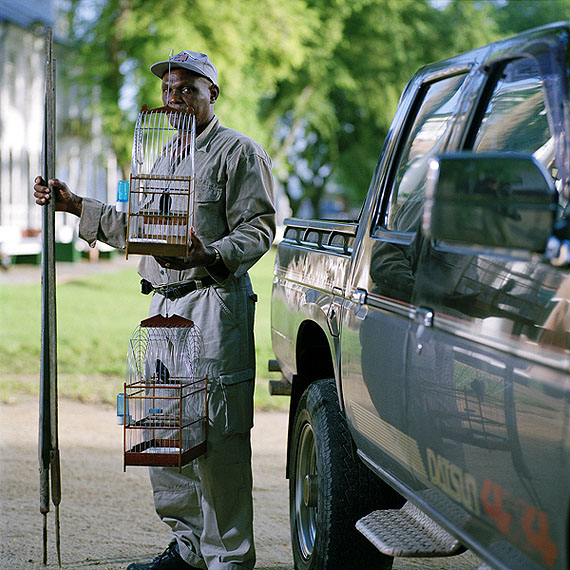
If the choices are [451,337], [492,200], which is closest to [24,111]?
[451,337]

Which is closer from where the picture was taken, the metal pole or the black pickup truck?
the black pickup truck

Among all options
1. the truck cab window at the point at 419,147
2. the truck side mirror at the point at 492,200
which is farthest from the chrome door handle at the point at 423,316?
the truck side mirror at the point at 492,200

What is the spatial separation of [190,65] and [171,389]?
146 cm

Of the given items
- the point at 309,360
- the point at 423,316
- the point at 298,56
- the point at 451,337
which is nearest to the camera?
the point at 451,337

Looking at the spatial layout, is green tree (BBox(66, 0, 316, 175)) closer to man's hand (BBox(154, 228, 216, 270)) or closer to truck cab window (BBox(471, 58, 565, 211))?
man's hand (BBox(154, 228, 216, 270))

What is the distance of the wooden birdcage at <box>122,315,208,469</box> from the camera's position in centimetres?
429

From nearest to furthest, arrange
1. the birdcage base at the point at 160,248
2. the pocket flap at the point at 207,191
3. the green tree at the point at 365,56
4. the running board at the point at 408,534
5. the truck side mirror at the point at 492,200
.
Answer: the truck side mirror at the point at 492,200 → the running board at the point at 408,534 → the birdcage base at the point at 160,248 → the pocket flap at the point at 207,191 → the green tree at the point at 365,56

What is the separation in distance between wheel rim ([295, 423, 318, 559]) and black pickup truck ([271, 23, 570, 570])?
13 millimetres

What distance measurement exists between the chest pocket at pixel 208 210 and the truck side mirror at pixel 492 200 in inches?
92.2

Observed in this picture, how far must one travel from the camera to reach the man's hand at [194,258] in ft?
13.2

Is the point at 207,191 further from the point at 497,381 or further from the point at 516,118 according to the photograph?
the point at 497,381

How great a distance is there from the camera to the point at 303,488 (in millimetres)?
4609

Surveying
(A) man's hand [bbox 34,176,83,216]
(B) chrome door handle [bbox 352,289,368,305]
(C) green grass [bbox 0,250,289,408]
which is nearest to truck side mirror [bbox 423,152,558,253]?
(B) chrome door handle [bbox 352,289,368,305]

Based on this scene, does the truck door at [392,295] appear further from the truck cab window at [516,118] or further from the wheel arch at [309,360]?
the wheel arch at [309,360]
